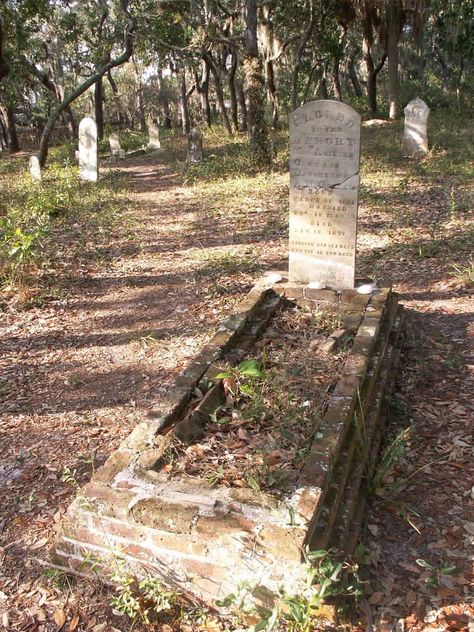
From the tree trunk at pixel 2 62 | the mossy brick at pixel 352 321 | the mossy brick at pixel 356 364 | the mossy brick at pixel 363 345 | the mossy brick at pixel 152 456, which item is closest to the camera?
the mossy brick at pixel 152 456

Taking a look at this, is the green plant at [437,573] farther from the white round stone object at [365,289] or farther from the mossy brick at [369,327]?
the white round stone object at [365,289]

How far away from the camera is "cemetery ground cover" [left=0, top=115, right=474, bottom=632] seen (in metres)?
2.89

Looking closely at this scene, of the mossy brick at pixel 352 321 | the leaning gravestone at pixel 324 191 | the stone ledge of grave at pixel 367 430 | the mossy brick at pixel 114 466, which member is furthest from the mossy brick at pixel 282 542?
the leaning gravestone at pixel 324 191

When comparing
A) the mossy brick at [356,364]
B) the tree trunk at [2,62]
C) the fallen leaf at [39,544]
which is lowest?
the fallen leaf at [39,544]

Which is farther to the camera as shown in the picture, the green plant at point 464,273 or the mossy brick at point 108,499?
the green plant at point 464,273

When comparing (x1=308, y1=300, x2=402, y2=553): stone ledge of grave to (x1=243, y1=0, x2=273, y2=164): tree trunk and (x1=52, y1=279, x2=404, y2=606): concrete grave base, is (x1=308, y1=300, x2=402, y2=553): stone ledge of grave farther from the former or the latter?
(x1=243, y1=0, x2=273, y2=164): tree trunk

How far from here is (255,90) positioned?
13023 mm

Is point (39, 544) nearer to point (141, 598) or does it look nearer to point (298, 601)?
point (141, 598)

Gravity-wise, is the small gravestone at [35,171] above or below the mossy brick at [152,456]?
above

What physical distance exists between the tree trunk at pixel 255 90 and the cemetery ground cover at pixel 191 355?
1.76 meters

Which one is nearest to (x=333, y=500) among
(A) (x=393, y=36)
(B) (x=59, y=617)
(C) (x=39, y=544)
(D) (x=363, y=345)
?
(B) (x=59, y=617)

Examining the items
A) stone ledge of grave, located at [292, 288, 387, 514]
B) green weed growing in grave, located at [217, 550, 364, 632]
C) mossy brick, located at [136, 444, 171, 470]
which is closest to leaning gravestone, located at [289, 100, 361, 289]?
stone ledge of grave, located at [292, 288, 387, 514]

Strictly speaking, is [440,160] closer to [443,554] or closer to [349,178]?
[349,178]

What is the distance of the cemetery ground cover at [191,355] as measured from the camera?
2891 mm
